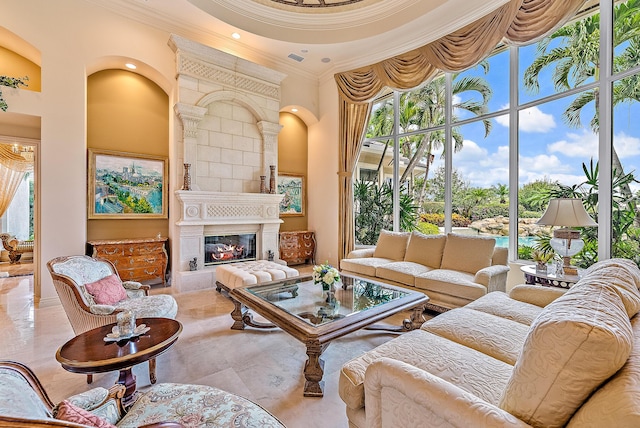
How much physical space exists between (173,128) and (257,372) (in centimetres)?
409

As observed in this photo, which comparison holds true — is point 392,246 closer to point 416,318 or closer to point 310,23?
point 416,318

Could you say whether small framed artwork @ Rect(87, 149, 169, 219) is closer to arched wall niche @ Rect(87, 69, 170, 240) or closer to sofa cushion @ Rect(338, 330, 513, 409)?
arched wall niche @ Rect(87, 69, 170, 240)

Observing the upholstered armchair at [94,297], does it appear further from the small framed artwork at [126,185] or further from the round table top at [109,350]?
the small framed artwork at [126,185]

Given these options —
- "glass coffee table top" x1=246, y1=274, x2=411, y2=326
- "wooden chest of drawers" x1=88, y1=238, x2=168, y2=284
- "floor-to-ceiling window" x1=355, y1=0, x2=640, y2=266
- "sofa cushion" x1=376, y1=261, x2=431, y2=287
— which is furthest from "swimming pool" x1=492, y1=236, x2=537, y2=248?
"wooden chest of drawers" x1=88, y1=238, x2=168, y2=284

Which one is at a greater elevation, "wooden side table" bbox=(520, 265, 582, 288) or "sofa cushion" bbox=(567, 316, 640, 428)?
"sofa cushion" bbox=(567, 316, 640, 428)

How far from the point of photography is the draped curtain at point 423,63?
3.36m

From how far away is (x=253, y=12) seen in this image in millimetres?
4766

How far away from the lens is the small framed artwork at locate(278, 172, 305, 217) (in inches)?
249

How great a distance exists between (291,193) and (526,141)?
440 cm

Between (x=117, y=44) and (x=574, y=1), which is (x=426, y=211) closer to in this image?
(x=574, y=1)

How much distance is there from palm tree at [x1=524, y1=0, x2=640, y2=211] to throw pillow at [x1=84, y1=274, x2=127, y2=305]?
5335mm

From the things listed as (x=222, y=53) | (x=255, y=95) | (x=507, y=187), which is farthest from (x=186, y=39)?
(x=507, y=187)

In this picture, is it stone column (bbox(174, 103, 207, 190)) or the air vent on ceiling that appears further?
the air vent on ceiling

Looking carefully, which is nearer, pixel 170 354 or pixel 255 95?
pixel 170 354
